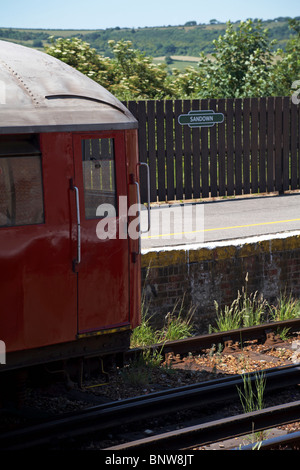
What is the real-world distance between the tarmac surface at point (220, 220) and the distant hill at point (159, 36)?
102049 mm

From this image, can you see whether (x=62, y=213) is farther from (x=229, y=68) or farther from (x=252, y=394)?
(x=229, y=68)

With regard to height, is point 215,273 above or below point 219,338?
above

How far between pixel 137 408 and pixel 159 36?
464 ft

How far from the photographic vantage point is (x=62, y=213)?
19.3ft

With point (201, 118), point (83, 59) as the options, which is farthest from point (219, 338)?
point (83, 59)

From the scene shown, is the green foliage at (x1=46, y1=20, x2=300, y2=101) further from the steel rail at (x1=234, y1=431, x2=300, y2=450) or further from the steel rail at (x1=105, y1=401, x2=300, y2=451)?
the steel rail at (x1=234, y1=431, x2=300, y2=450)

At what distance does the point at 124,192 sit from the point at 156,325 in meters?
3.30

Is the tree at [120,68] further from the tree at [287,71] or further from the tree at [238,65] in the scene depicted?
the tree at [287,71]

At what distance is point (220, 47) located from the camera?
786 inches

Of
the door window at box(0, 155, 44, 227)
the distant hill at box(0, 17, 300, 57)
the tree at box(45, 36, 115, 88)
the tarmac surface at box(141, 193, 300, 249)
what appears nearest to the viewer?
the door window at box(0, 155, 44, 227)

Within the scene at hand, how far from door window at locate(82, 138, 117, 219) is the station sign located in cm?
793

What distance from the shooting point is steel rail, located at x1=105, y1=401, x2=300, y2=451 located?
5770 mm

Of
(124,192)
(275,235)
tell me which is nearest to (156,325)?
(275,235)

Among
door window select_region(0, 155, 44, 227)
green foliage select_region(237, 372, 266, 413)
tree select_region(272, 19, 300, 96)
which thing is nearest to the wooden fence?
tree select_region(272, 19, 300, 96)
